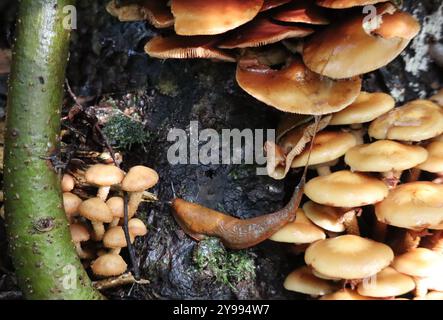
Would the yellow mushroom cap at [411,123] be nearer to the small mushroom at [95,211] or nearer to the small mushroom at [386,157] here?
the small mushroom at [386,157]

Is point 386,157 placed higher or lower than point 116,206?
higher

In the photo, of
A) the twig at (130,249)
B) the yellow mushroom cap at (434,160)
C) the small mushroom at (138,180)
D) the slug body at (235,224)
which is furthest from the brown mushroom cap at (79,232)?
the yellow mushroom cap at (434,160)

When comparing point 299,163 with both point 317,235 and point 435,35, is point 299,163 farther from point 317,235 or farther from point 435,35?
point 435,35

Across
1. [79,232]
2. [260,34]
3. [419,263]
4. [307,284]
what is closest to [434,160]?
[419,263]

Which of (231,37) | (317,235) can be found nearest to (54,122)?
(231,37)

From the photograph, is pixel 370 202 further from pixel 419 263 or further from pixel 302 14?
pixel 302 14
